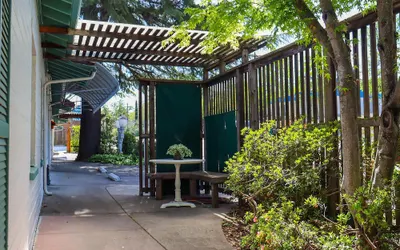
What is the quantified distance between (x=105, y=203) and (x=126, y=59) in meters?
3.03

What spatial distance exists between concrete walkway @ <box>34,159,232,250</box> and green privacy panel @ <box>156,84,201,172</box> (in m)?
1.23

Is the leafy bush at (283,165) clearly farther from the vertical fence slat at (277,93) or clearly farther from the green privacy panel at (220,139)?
the green privacy panel at (220,139)

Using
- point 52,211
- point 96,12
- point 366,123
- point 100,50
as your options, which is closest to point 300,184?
point 366,123

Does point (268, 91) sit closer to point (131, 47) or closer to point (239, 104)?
point (239, 104)

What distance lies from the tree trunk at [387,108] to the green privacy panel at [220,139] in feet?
13.4

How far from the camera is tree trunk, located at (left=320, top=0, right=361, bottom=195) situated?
10.2 feet

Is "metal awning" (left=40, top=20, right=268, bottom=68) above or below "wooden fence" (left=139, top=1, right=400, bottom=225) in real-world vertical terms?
above

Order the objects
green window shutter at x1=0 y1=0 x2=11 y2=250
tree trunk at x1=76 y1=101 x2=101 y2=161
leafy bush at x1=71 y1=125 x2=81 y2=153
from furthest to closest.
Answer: leafy bush at x1=71 y1=125 x2=81 y2=153 → tree trunk at x1=76 y1=101 x2=101 y2=161 → green window shutter at x1=0 y1=0 x2=11 y2=250

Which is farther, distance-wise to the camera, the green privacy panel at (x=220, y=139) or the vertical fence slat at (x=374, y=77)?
the green privacy panel at (x=220, y=139)

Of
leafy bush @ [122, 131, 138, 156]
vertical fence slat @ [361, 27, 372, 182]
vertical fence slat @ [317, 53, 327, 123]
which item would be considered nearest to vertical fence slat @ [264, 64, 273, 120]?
vertical fence slat @ [317, 53, 327, 123]

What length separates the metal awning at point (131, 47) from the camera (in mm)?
6211

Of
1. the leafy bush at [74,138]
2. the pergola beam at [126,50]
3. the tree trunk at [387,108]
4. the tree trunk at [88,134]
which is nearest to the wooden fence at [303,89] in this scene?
the tree trunk at [387,108]

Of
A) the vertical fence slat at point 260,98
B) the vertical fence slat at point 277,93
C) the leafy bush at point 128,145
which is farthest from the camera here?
the leafy bush at point 128,145

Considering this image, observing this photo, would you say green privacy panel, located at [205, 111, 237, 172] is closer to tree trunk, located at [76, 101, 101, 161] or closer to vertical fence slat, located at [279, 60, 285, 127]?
vertical fence slat, located at [279, 60, 285, 127]
